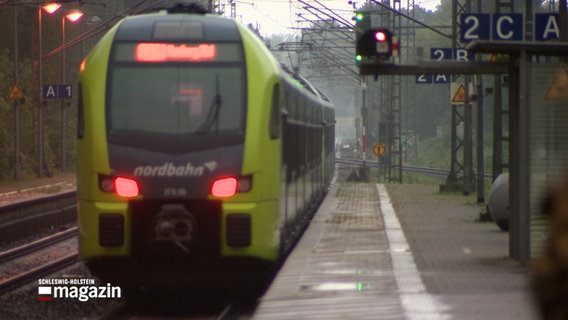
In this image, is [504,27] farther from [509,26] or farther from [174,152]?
[174,152]

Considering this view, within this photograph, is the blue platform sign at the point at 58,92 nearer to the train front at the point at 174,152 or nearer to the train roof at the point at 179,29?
the train roof at the point at 179,29

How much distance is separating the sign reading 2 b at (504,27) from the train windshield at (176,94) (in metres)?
7.81

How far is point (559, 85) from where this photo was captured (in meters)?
11.9

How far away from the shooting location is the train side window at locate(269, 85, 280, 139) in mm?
10961

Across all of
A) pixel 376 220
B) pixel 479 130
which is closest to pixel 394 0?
pixel 479 130

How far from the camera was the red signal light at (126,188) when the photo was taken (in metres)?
10.6

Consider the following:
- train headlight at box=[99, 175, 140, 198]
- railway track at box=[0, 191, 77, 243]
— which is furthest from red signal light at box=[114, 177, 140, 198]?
railway track at box=[0, 191, 77, 243]

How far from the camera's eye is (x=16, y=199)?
30.1 metres

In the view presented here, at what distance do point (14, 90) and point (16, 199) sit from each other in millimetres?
8549

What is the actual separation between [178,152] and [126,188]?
0.61m

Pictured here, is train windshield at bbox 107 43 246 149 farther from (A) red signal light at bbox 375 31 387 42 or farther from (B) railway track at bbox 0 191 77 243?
(B) railway track at bbox 0 191 77 243

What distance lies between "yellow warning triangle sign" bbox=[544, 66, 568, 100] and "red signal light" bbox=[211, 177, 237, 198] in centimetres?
372

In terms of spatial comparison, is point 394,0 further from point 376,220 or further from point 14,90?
point 376,220

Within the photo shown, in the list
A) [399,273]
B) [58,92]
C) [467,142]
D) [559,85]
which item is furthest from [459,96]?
[399,273]
